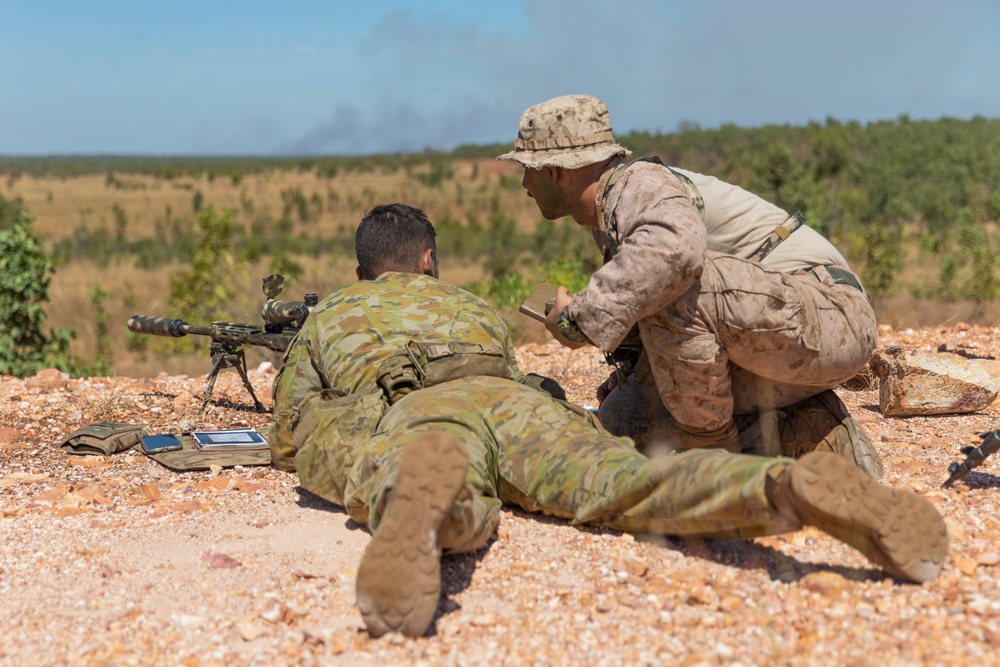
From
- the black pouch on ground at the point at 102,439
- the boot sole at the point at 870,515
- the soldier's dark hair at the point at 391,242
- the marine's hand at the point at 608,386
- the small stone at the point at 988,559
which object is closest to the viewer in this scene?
the boot sole at the point at 870,515

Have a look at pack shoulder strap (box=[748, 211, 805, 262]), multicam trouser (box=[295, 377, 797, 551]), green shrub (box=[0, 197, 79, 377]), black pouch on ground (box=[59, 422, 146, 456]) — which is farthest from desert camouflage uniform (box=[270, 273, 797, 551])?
green shrub (box=[0, 197, 79, 377])

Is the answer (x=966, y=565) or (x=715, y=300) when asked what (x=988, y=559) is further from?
(x=715, y=300)

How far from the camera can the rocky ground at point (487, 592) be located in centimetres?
223

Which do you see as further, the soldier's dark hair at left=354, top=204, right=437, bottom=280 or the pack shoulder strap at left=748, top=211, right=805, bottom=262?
the soldier's dark hair at left=354, top=204, right=437, bottom=280

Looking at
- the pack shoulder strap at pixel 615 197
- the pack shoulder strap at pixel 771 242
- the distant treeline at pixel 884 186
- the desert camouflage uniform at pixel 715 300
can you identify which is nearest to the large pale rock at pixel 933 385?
the desert camouflage uniform at pixel 715 300

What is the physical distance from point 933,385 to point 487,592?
3072mm

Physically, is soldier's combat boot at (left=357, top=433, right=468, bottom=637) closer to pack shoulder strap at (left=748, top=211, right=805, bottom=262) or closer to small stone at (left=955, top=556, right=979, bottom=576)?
small stone at (left=955, top=556, right=979, bottom=576)

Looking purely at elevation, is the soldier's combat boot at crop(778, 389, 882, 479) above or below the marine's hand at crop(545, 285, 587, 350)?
below

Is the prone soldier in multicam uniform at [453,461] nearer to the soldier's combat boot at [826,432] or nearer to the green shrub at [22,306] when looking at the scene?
the soldier's combat boot at [826,432]

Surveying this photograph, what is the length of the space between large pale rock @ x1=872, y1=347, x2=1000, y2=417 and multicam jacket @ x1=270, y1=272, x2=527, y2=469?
87.9 inches

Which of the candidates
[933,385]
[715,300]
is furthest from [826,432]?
[933,385]

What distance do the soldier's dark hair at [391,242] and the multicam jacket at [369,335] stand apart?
0.18m

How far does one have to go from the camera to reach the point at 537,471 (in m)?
3.02

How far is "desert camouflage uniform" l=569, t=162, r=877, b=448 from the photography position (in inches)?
120
